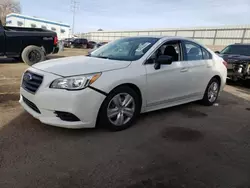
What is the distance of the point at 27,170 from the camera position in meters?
2.55

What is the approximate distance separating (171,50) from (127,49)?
861mm

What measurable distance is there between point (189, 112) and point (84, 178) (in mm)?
3144

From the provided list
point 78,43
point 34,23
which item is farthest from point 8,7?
point 78,43

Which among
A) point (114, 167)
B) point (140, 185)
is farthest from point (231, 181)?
point (114, 167)

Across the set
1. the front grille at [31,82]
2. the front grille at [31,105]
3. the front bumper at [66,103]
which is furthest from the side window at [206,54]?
the front grille at [31,105]

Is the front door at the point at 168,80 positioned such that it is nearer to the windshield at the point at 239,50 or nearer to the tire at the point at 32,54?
the windshield at the point at 239,50

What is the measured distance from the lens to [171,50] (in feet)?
14.6

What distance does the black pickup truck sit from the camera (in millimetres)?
9195

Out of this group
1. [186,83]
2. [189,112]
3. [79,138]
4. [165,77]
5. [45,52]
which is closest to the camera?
[79,138]

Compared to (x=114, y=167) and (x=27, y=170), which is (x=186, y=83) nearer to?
(x=114, y=167)

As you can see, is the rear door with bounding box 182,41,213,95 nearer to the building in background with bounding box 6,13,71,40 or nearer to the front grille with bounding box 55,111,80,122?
the front grille with bounding box 55,111,80,122

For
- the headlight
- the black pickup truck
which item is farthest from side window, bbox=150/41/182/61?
the black pickup truck

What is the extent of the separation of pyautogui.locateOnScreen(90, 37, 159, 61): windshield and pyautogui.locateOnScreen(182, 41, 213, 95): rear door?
34.2 inches

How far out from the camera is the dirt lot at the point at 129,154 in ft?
8.18
